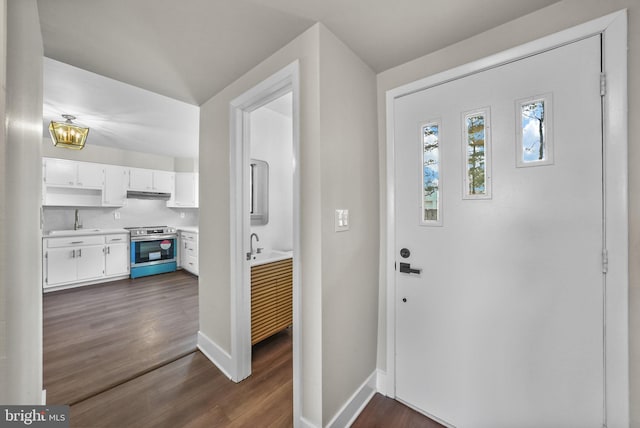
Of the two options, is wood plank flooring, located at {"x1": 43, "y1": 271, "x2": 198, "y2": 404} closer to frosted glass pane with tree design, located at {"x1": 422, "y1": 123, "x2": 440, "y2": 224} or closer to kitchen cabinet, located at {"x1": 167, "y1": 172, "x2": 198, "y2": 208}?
kitchen cabinet, located at {"x1": 167, "y1": 172, "x2": 198, "y2": 208}

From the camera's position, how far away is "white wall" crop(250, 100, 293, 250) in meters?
2.68

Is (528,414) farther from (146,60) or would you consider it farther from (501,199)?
(146,60)

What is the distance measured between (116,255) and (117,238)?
0.30 meters

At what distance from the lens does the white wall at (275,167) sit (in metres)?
2.68

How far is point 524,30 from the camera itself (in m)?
1.26

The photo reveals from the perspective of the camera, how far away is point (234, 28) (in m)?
1.37

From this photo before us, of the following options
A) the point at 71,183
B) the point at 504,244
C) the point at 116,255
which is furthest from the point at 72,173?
the point at 504,244

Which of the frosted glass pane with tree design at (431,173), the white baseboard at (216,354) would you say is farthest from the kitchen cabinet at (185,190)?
the frosted glass pane with tree design at (431,173)

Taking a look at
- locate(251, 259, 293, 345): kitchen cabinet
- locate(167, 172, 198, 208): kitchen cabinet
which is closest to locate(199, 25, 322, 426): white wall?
locate(251, 259, 293, 345): kitchen cabinet

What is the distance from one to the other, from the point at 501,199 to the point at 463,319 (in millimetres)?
716

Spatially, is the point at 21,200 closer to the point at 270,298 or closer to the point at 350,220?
the point at 350,220

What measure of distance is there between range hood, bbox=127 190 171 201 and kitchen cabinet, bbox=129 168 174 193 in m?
0.06

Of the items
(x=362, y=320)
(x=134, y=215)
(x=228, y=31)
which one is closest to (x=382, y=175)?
(x=362, y=320)

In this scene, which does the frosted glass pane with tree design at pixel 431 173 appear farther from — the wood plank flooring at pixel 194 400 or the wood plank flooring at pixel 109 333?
the wood plank flooring at pixel 109 333
